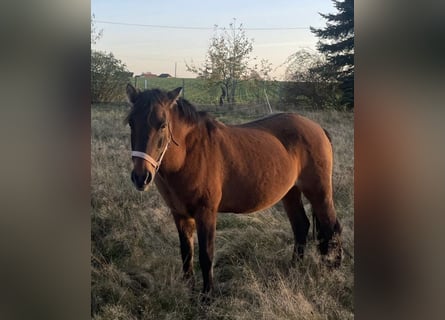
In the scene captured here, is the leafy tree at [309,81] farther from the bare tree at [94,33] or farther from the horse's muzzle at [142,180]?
the bare tree at [94,33]

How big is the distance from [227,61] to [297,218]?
800mm

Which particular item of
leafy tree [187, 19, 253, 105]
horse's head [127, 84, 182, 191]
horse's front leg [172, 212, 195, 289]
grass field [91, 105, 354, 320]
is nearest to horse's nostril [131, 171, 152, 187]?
horse's head [127, 84, 182, 191]

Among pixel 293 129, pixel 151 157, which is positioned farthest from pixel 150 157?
pixel 293 129

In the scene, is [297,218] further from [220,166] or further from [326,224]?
[220,166]

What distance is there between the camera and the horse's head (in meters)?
1.83

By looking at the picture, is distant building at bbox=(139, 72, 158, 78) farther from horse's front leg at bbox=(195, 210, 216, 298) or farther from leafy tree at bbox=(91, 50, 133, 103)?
horse's front leg at bbox=(195, 210, 216, 298)

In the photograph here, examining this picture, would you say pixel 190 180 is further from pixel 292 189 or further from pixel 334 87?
pixel 334 87
